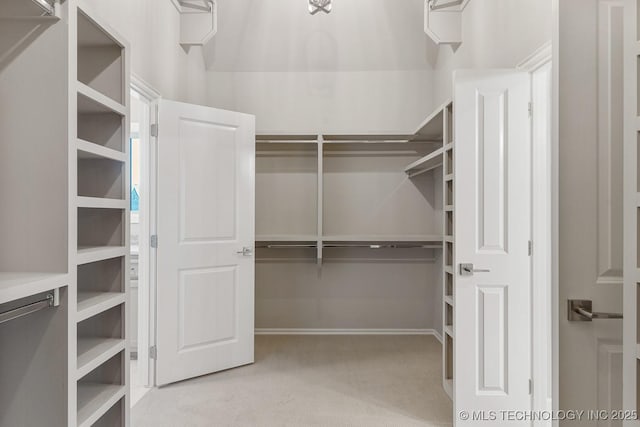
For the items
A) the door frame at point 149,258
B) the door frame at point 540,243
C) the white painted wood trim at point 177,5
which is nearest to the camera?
the door frame at point 540,243

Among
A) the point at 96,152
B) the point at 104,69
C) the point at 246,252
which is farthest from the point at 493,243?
the point at 104,69

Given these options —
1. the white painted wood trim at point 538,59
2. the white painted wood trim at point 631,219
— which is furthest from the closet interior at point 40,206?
the white painted wood trim at point 538,59

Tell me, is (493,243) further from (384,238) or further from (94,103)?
(94,103)

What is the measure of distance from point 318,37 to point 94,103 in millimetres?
2985

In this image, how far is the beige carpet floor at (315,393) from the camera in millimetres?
2480

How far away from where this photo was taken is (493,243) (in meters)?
2.34

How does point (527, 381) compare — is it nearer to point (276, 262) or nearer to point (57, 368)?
point (57, 368)

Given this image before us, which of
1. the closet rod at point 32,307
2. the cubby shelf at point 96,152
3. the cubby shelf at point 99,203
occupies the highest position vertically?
the cubby shelf at point 96,152

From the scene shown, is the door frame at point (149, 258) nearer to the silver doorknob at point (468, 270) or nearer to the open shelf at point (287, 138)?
the open shelf at point (287, 138)

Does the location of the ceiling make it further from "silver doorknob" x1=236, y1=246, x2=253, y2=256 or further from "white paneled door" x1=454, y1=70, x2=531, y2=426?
"silver doorknob" x1=236, y1=246, x2=253, y2=256

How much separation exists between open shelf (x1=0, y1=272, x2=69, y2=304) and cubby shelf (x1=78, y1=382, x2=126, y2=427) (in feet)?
1.68

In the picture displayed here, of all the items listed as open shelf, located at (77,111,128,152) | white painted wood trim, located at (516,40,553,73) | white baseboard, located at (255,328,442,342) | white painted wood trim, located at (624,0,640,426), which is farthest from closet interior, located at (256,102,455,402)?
white painted wood trim, located at (624,0,640,426)

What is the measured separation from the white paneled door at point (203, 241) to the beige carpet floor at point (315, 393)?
239 millimetres

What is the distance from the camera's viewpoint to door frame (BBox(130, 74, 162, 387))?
2.94 meters
